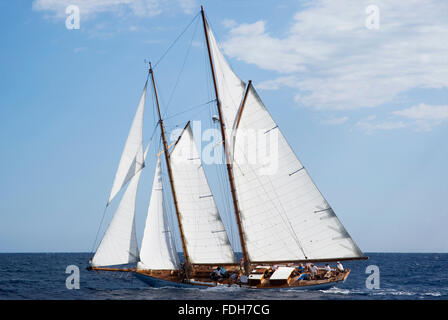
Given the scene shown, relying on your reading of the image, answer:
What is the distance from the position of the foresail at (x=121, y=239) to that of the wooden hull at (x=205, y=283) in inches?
114

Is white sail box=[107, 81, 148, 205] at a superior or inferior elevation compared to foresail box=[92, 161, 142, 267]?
superior

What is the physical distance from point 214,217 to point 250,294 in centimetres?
711

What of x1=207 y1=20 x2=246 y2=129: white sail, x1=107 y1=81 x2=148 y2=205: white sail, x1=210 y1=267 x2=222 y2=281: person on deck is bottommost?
x1=210 y1=267 x2=222 y2=281: person on deck

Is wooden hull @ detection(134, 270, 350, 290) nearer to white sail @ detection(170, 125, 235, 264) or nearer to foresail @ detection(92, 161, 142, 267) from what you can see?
white sail @ detection(170, 125, 235, 264)

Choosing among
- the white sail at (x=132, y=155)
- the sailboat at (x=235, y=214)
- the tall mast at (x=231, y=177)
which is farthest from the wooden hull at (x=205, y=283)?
the white sail at (x=132, y=155)

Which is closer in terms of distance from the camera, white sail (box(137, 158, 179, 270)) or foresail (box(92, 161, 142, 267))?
foresail (box(92, 161, 142, 267))

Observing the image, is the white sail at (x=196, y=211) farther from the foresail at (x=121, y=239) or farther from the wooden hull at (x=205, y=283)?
the foresail at (x=121, y=239)

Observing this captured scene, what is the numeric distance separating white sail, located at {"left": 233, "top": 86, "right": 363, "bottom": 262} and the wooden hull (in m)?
2.03

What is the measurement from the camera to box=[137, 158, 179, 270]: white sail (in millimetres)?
41125

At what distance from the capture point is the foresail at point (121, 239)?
131 feet

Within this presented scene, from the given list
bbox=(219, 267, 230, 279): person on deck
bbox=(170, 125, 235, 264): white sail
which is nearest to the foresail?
bbox=(170, 125, 235, 264): white sail

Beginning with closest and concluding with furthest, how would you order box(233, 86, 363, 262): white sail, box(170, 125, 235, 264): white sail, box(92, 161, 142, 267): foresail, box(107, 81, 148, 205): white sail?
1. box(233, 86, 363, 262): white sail
2. box(92, 161, 142, 267): foresail
3. box(107, 81, 148, 205): white sail
4. box(170, 125, 235, 264): white sail
